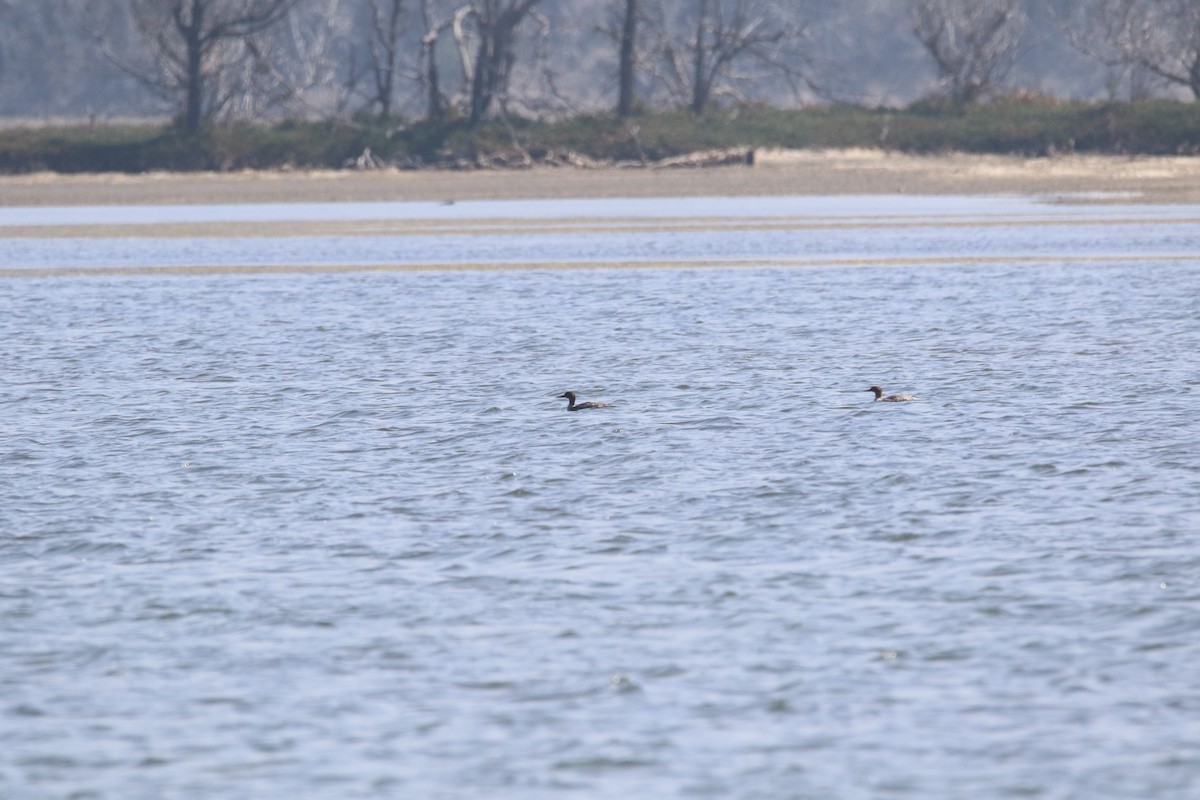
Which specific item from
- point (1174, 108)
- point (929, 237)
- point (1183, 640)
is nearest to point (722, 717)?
point (1183, 640)

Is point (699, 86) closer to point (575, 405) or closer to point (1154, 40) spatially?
point (1154, 40)

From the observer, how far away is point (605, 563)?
9148mm

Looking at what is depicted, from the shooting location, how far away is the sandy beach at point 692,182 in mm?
40188

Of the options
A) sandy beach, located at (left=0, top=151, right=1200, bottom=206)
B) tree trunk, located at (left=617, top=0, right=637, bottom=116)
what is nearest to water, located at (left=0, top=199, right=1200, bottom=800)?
sandy beach, located at (left=0, top=151, right=1200, bottom=206)

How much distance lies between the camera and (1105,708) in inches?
266

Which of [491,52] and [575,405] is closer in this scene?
[575,405]

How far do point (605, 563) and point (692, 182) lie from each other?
33.4 meters

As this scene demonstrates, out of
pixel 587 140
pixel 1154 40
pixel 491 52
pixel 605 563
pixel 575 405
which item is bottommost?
pixel 605 563

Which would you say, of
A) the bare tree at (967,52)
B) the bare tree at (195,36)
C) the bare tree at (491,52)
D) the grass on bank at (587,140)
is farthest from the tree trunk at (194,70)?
the bare tree at (967,52)

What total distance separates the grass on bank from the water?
2585cm

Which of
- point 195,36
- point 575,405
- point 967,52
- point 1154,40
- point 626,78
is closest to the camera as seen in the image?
point 575,405

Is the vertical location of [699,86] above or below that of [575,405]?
above

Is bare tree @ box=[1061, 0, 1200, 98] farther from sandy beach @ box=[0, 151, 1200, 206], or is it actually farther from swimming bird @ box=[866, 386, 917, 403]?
swimming bird @ box=[866, 386, 917, 403]

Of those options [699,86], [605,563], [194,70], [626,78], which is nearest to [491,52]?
[626,78]
